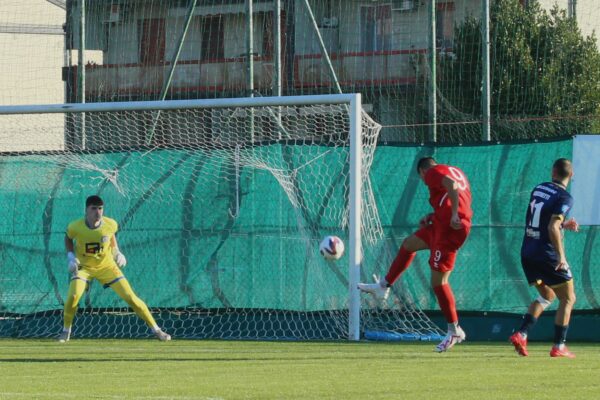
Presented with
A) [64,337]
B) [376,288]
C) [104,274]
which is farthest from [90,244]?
[376,288]

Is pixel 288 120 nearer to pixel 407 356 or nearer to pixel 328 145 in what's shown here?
pixel 328 145

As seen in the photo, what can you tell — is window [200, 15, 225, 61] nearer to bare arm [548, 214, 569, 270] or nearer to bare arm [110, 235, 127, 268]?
bare arm [110, 235, 127, 268]

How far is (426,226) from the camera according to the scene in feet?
44.9

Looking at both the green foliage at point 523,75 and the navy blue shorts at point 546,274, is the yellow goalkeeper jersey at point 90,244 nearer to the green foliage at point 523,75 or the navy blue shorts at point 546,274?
the navy blue shorts at point 546,274

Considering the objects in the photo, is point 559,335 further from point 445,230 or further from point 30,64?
point 30,64

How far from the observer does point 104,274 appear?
15.6m

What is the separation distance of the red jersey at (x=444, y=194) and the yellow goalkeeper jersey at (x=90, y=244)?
4627 millimetres

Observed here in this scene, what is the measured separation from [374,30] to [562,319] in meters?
11.7

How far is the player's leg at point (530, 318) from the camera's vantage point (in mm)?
12430

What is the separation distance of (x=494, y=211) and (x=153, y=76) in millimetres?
7899

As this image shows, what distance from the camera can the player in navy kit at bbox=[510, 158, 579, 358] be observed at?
12516 millimetres

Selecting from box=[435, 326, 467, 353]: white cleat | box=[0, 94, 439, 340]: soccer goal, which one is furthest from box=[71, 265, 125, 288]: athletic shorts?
box=[435, 326, 467, 353]: white cleat

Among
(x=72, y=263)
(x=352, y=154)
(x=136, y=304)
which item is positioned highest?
(x=352, y=154)

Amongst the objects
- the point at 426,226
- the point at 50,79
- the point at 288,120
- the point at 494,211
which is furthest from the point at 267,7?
the point at 426,226
